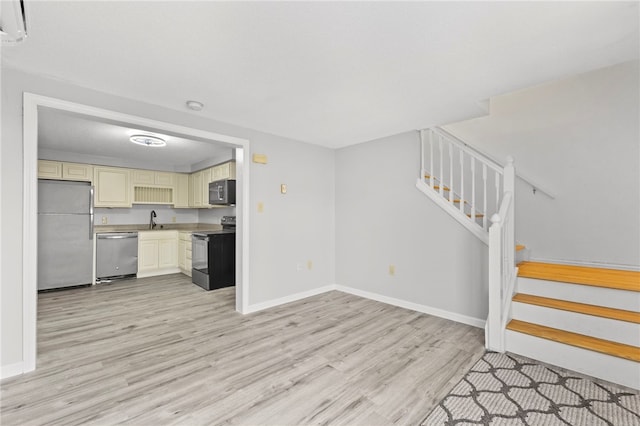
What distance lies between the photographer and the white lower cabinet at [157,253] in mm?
5461

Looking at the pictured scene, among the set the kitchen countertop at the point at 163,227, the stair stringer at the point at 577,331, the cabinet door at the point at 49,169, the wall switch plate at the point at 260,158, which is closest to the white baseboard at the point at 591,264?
the stair stringer at the point at 577,331

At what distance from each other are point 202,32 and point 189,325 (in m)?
2.79

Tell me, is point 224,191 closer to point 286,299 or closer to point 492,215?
point 286,299

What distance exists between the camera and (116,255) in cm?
514

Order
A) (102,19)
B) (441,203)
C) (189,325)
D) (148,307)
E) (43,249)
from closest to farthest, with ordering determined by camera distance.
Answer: (102,19) → (189,325) → (441,203) → (148,307) → (43,249)

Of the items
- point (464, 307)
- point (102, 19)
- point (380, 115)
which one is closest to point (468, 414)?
point (464, 307)

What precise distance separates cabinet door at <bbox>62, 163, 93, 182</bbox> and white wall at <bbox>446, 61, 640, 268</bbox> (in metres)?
6.36

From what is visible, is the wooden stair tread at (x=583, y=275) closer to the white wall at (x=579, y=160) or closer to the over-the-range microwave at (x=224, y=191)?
the white wall at (x=579, y=160)

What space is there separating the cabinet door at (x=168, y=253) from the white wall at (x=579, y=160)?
18.9ft

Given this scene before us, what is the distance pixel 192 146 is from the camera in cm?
463

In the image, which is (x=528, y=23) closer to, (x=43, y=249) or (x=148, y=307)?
(x=148, y=307)

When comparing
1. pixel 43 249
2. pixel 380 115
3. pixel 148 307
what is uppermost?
pixel 380 115

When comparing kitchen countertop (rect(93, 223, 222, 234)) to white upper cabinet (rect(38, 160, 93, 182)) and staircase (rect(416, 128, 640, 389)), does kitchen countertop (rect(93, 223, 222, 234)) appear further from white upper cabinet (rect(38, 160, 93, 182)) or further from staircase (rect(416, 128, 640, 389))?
staircase (rect(416, 128, 640, 389))

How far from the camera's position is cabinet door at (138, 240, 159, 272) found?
543 centimetres
